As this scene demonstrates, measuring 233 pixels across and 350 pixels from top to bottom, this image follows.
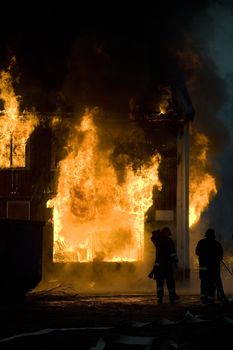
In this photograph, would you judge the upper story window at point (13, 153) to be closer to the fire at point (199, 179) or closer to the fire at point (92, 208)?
the fire at point (92, 208)

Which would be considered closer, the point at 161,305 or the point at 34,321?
the point at 34,321

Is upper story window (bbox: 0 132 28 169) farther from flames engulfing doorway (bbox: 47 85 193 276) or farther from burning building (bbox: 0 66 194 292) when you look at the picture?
flames engulfing doorway (bbox: 47 85 193 276)

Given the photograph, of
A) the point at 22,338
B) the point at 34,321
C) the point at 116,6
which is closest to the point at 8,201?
the point at 116,6

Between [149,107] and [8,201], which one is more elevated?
[149,107]

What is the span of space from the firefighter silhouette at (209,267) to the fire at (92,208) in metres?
8.11

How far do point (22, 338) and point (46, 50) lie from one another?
44.5ft

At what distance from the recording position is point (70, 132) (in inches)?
901

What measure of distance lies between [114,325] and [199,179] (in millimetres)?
15883

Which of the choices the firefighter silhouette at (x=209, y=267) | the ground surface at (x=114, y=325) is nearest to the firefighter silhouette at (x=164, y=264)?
the ground surface at (x=114, y=325)

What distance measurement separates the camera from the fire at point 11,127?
2280 cm

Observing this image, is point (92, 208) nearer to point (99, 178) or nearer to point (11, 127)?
point (99, 178)

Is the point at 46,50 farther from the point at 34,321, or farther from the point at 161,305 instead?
the point at 34,321

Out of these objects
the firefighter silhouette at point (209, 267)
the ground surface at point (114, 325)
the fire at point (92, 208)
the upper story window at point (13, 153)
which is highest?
the upper story window at point (13, 153)

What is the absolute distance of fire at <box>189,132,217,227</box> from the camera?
83.0ft
